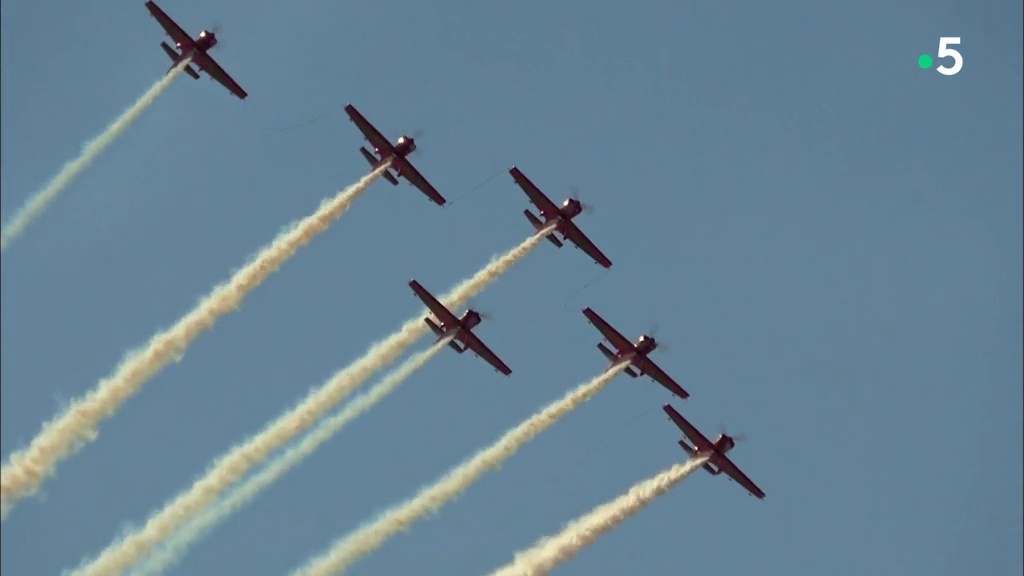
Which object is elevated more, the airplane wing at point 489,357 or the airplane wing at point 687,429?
the airplane wing at point 489,357

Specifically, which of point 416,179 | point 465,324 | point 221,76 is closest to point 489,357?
point 465,324

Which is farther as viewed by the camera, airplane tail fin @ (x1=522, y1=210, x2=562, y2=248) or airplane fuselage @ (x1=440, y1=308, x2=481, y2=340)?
airplane tail fin @ (x1=522, y1=210, x2=562, y2=248)

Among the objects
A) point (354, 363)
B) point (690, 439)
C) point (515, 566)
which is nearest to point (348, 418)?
point (354, 363)

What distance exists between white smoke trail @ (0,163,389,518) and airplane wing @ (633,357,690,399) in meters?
12.1

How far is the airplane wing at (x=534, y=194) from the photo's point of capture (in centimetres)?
7738

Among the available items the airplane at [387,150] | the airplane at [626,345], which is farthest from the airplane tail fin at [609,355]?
the airplane at [387,150]

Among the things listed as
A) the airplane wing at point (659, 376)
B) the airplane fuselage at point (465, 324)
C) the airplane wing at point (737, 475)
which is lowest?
the airplane wing at point (737, 475)

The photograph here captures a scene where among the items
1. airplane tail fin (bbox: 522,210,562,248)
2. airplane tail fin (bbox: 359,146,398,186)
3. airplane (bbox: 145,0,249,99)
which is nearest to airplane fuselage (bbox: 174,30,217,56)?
airplane (bbox: 145,0,249,99)

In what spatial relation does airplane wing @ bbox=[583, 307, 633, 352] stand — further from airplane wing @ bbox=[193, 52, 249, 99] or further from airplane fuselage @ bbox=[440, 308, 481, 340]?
airplane wing @ bbox=[193, 52, 249, 99]

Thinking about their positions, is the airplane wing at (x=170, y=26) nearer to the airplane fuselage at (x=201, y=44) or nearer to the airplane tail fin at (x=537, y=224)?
the airplane fuselage at (x=201, y=44)

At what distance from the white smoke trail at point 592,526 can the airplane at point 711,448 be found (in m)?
0.31

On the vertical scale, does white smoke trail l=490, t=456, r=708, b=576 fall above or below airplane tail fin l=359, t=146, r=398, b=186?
A: below

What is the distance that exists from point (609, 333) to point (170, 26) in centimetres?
1963

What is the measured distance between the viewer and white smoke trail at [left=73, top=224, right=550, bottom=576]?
6700cm
